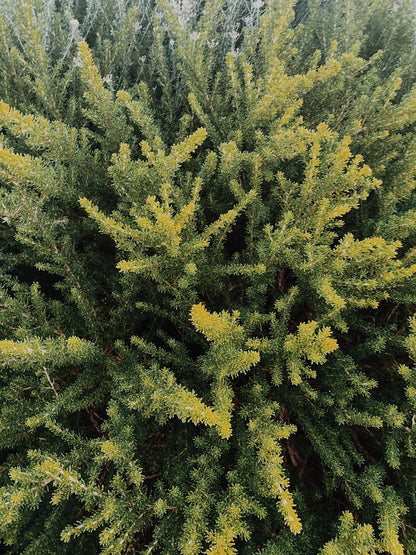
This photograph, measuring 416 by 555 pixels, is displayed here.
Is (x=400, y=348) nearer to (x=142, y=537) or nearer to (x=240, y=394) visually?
(x=240, y=394)

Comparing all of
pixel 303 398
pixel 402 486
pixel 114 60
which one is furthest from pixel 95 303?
pixel 114 60

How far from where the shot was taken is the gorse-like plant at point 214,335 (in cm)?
105

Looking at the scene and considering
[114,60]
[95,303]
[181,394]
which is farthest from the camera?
[114,60]

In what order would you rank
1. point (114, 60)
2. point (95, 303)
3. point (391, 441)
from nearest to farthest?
point (391, 441)
point (95, 303)
point (114, 60)

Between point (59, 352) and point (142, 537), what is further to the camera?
point (142, 537)

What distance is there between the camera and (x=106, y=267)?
1.71m

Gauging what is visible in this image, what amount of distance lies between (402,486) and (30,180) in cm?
185

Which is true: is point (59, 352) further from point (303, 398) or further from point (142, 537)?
point (303, 398)

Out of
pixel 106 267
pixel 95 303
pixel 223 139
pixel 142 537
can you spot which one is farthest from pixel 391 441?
pixel 223 139

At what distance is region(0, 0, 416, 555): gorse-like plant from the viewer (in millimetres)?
1046

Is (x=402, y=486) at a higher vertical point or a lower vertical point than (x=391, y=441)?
lower

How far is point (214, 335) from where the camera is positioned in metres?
0.97

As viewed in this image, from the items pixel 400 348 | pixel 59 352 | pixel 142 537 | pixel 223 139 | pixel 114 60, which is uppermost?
pixel 114 60

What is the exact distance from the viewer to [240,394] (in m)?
1.37
